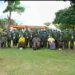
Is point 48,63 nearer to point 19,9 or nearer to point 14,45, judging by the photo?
point 14,45

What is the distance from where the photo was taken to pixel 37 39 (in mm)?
26625

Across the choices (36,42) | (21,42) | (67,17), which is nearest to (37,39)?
(36,42)

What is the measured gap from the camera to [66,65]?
54.3ft

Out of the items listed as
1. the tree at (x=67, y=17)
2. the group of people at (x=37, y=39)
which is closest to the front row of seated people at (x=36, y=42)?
the group of people at (x=37, y=39)

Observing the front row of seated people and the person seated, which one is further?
the person seated

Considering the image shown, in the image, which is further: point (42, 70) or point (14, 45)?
point (14, 45)

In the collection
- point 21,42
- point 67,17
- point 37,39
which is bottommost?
point 21,42

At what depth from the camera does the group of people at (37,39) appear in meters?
26.8

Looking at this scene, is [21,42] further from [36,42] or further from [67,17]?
[67,17]

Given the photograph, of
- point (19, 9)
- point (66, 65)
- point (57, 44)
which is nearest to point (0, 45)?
point (57, 44)

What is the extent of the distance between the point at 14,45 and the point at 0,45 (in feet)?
4.42

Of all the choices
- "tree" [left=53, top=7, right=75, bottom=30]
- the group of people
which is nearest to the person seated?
the group of people

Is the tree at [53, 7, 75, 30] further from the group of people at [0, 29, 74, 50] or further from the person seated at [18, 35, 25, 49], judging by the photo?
the person seated at [18, 35, 25, 49]

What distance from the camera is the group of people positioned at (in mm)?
26827
